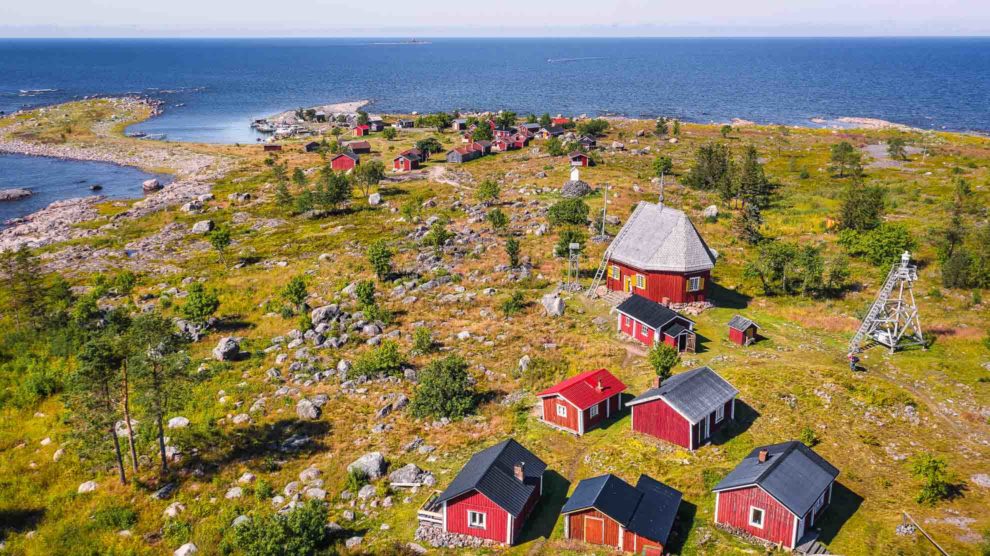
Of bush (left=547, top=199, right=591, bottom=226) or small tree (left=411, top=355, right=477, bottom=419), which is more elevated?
bush (left=547, top=199, right=591, bottom=226)

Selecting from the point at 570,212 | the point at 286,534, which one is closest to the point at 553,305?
the point at 570,212

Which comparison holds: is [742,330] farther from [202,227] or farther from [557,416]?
[202,227]

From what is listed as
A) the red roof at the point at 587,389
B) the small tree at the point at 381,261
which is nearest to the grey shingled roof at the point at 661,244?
A: the red roof at the point at 587,389

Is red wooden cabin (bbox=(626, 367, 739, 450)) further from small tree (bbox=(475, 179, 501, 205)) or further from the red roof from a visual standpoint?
small tree (bbox=(475, 179, 501, 205))

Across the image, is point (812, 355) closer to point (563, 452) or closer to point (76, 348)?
point (563, 452)

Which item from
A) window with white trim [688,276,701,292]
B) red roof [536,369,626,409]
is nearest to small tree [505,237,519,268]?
window with white trim [688,276,701,292]

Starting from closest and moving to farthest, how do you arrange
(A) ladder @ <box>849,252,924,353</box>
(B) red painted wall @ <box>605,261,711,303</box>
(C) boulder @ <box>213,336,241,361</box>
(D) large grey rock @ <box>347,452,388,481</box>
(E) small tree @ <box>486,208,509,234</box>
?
(D) large grey rock @ <box>347,452,388,481</box>
(A) ladder @ <box>849,252,924,353</box>
(C) boulder @ <box>213,336,241,361</box>
(B) red painted wall @ <box>605,261,711,303</box>
(E) small tree @ <box>486,208,509,234</box>

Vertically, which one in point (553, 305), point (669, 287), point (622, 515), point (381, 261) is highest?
point (381, 261)
